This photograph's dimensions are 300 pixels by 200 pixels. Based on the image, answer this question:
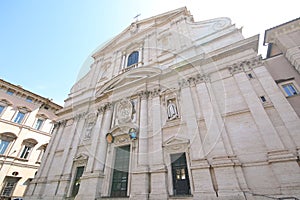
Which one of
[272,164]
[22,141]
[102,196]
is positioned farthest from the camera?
[22,141]

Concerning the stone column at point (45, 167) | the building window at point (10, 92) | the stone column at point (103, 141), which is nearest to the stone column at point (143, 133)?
the stone column at point (103, 141)

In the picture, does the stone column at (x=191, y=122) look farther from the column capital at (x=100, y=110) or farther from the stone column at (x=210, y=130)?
the column capital at (x=100, y=110)

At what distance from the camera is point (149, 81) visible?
39.9ft

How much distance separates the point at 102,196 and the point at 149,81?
333 inches

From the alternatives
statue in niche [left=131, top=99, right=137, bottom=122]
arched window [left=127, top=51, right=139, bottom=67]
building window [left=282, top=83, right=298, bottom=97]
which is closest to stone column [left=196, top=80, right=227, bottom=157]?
building window [left=282, top=83, right=298, bottom=97]

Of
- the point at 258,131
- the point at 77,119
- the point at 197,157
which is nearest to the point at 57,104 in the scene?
the point at 77,119

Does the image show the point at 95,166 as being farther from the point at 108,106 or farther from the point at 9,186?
the point at 9,186

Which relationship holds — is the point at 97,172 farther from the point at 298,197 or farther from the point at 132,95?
the point at 298,197

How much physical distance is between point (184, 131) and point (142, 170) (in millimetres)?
3278

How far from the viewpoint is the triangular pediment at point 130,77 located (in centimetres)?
1228

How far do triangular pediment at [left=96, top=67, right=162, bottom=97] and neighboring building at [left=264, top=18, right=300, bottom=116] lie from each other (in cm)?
773

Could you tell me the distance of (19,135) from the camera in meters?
17.1

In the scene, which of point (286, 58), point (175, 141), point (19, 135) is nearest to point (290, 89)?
point (286, 58)

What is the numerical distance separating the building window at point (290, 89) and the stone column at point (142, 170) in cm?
847
